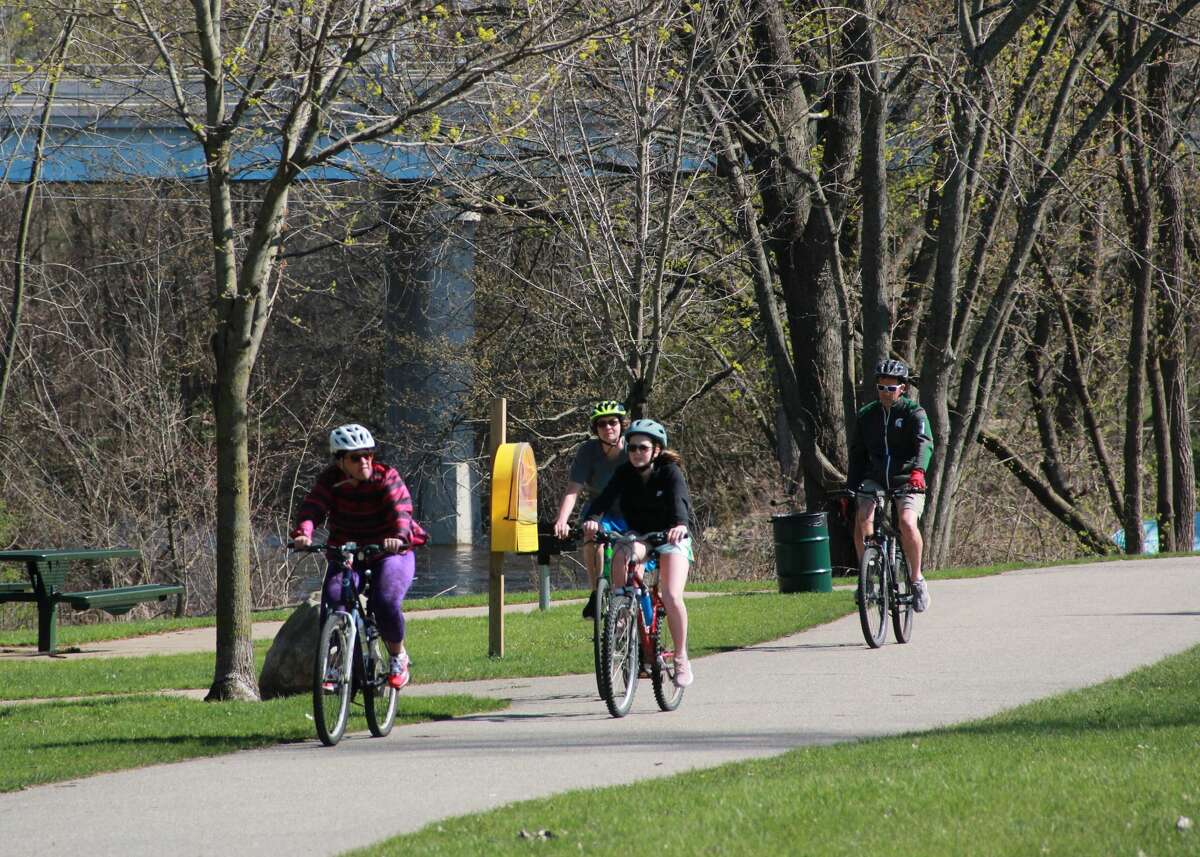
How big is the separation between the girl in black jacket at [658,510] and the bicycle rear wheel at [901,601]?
306cm

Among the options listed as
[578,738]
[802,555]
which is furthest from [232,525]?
[802,555]

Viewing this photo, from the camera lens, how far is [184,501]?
914 inches

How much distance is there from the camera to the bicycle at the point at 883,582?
11.6 metres

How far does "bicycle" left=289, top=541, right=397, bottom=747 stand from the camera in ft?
27.2

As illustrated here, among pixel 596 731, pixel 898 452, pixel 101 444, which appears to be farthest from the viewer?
pixel 101 444

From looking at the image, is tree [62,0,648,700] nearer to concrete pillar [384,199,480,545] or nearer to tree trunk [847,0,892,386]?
tree trunk [847,0,892,386]

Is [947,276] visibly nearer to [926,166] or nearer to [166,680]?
[926,166]

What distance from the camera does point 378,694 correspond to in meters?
8.73

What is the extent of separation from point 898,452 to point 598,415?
283 cm

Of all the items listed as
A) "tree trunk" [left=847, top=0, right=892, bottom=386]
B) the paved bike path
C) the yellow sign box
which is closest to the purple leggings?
the paved bike path

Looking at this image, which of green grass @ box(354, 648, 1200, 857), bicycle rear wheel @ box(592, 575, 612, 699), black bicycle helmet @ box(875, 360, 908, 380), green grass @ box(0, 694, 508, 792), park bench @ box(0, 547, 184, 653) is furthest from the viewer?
park bench @ box(0, 547, 184, 653)

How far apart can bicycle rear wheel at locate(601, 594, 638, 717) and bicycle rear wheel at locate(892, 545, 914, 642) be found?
3.39m

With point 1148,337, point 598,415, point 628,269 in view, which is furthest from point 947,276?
point 598,415

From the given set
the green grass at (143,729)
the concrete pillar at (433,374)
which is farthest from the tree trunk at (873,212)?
the green grass at (143,729)
